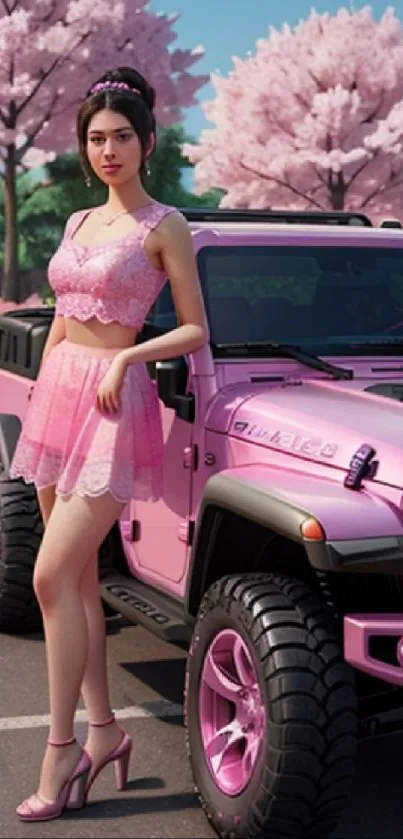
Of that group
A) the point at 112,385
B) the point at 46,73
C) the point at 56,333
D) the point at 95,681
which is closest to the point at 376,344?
the point at 56,333

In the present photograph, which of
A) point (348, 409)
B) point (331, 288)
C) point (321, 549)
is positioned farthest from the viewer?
point (331, 288)

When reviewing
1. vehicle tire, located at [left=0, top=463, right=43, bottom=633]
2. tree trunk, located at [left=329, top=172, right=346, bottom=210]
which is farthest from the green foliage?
vehicle tire, located at [left=0, top=463, right=43, bottom=633]

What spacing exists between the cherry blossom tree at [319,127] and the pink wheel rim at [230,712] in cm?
3222

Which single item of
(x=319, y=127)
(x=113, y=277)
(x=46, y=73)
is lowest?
(x=113, y=277)

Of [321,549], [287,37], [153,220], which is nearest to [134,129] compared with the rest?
[153,220]

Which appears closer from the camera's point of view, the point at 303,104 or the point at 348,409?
the point at 348,409

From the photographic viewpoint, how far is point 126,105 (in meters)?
3.77

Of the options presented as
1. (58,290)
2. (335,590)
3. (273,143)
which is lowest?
(335,590)

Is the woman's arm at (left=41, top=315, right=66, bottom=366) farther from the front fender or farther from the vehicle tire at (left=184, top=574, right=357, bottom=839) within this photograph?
the vehicle tire at (left=184, top=574, right=357, bottom=839)

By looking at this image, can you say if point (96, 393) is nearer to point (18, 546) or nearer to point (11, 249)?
point (18, 546)

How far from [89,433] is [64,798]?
3.45 feet

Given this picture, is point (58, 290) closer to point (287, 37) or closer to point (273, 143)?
point (273, 143)

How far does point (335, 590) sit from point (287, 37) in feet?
125

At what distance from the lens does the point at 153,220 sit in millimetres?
3736
